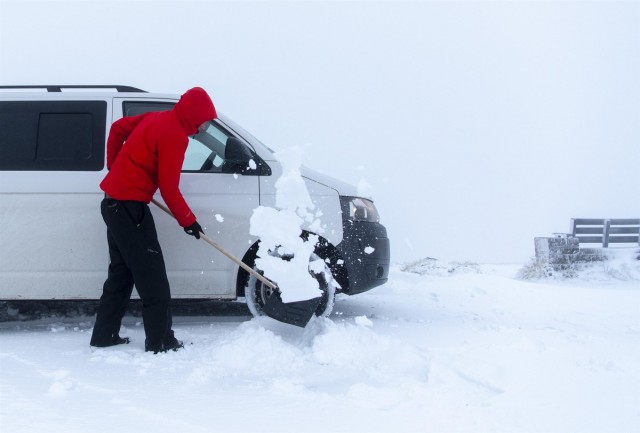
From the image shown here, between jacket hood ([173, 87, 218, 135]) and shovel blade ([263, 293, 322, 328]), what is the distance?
1.43m

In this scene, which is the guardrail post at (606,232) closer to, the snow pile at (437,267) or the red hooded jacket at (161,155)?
the snow pile at (437,267)

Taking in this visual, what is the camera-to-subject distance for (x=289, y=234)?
15.7 feet

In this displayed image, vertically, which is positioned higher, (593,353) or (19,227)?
(19,227)

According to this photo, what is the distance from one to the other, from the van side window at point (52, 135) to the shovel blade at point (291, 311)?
1900mm

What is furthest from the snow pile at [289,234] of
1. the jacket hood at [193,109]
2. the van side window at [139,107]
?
the van side window at [139,107]

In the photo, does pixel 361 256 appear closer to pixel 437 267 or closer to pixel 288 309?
pixel 288 309

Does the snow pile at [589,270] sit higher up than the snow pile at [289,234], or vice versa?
the snow pile at [289,234]

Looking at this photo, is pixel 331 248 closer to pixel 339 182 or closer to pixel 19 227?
pixel 339 182

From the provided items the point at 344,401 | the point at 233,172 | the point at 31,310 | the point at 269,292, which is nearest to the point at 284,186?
the point at 233,172

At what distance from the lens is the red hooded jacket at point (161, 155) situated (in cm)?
413

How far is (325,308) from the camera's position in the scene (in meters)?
5.17

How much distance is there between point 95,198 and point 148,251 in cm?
97

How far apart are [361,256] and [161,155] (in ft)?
6.56

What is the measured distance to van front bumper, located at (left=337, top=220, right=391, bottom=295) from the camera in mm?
5209
